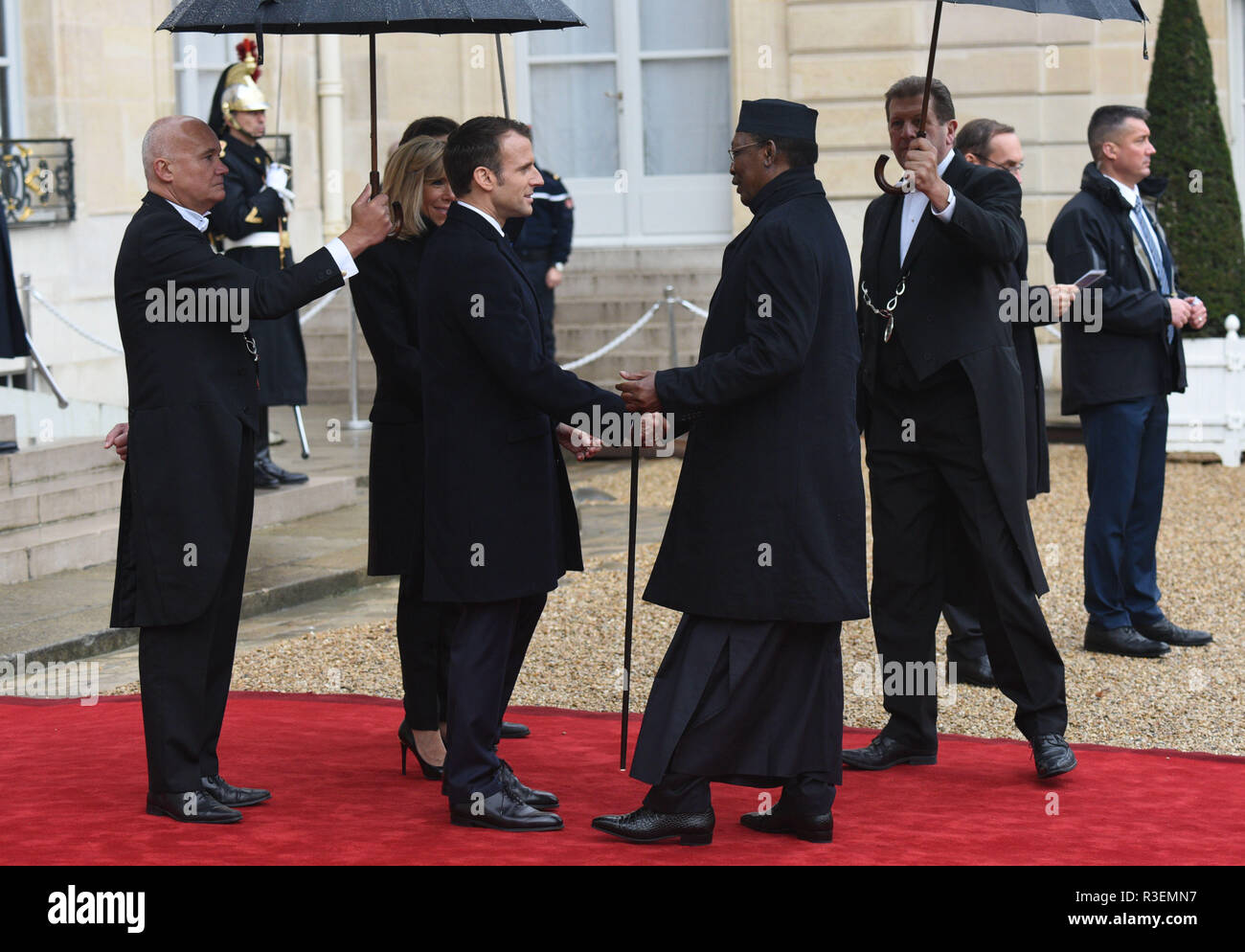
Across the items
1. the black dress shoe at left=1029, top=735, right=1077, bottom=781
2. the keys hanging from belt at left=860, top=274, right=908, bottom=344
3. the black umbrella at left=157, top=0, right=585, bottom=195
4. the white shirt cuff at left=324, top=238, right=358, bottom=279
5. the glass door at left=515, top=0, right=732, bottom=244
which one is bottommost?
the black dress shoe at left=1029, top=735, right=1077, bottom=781

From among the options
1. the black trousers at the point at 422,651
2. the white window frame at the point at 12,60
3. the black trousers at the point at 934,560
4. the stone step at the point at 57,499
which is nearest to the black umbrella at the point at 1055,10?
the black trousers at the point at 934,560

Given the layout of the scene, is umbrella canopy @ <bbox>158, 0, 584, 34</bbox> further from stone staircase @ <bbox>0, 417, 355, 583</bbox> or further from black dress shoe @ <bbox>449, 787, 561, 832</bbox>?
stone staircase @ <bbox>0, 417, 355, 583</bbox>

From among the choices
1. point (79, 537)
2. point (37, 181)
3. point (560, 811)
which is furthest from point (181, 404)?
Answer: point (37, 181)

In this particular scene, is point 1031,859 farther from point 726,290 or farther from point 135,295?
point 135,295

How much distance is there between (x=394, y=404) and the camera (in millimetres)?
5453

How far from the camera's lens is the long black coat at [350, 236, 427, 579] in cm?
543

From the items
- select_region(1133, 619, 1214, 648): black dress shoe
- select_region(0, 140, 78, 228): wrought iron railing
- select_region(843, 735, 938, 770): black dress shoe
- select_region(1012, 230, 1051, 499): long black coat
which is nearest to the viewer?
select_region(843, 735, 938, 770): black dress shoe

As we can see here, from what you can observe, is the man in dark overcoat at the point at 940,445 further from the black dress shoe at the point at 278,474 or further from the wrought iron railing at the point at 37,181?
the wrought iron railing at the point at 37,181

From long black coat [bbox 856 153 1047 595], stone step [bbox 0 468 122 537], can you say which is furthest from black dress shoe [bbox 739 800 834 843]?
stone step [bbox 0 468 122 537]

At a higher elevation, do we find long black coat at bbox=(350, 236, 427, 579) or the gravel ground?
long black coat at bbox=(350, 236, 427, 579)

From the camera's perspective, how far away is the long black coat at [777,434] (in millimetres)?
4656

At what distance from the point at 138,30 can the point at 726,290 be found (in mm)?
8972

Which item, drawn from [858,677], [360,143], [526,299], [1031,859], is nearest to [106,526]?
[858,677]

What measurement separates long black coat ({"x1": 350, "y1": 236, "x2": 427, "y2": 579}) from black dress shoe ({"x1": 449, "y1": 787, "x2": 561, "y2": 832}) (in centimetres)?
85
